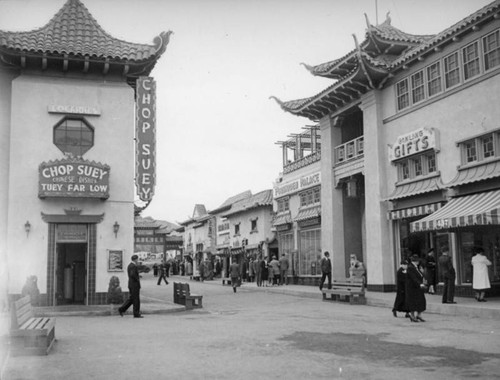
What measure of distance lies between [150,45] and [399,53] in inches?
453

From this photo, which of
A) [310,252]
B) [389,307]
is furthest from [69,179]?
[310,252]

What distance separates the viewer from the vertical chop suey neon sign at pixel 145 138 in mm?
18938

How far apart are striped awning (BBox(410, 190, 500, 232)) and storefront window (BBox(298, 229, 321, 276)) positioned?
40.8 ft

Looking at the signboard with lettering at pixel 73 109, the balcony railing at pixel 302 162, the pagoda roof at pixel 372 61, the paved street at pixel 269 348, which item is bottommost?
the paved street at pixel 269 348

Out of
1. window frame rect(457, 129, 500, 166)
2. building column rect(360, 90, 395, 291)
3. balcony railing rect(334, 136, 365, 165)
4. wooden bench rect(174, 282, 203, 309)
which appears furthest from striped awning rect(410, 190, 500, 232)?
balcony railing rect(334, 136, 365, 165)

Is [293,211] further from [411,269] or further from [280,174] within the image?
[411,269]

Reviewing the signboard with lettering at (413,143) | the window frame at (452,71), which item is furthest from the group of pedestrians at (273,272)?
the window frame at (452,71)

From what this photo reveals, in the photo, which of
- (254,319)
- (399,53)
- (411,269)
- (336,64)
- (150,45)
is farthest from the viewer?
(336,64)

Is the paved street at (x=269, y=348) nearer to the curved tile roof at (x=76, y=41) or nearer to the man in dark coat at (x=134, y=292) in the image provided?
the man in dark coat at (x=134, y=292)

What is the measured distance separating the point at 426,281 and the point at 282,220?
586 inches

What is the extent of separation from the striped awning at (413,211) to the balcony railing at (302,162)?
8565 millimetres

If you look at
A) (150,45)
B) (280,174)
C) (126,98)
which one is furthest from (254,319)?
(280,174)

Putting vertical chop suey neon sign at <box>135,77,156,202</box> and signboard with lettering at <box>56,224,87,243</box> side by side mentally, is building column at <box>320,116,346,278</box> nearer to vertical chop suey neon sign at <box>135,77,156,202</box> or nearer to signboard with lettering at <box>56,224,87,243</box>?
vertical chop suey neon sign at <box>135,77,156,202</box>

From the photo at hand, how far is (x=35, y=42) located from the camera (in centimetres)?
1841
